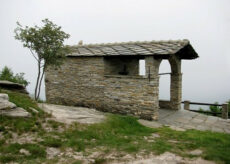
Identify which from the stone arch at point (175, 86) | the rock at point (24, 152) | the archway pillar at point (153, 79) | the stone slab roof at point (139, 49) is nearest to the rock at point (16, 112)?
the rock at point (24, 152)

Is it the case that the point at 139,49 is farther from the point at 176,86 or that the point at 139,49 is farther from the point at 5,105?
the point at 5,105

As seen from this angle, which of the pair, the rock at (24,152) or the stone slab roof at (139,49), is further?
the stone slab roof at (139,49)

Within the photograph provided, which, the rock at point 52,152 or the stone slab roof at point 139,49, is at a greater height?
the stone slab roof at point 139,49

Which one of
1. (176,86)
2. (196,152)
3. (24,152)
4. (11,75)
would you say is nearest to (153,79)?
(176,86)

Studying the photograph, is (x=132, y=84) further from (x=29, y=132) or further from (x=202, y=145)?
(x=29, y=132)

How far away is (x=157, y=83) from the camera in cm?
811

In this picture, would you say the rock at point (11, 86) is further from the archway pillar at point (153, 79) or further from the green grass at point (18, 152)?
the archway pillar at point (153, 79)

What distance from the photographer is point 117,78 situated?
29.4ft

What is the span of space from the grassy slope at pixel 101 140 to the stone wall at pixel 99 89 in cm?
207

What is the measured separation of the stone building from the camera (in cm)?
820

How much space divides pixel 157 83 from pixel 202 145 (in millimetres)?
3507

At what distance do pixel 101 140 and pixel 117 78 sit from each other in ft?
14.1

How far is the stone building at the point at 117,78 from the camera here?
26.9 ft

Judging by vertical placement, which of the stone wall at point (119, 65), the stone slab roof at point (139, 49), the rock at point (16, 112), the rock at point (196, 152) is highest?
the stone slab roof at point (139, 49)
